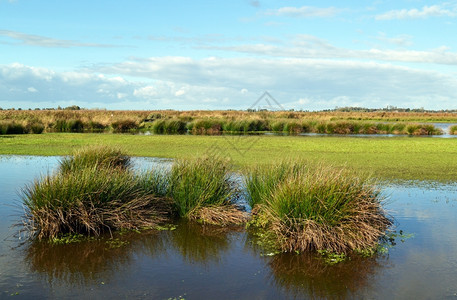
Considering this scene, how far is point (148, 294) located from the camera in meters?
6.39

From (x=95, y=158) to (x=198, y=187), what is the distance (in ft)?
16.4

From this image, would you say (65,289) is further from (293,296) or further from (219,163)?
(219,163)

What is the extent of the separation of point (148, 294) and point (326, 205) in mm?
3999

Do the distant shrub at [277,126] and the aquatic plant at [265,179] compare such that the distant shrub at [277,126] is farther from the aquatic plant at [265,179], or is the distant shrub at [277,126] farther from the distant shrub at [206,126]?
the aquatic plant at [265,179]

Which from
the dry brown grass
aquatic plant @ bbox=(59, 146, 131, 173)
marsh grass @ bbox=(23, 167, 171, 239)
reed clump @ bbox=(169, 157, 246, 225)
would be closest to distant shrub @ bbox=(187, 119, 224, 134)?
aquatic plant @ bbox=(59, 146, 131, 173)

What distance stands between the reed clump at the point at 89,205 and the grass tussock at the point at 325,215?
2.83m

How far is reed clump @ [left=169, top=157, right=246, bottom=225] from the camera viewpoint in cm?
1037

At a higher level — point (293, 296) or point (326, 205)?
point (326, 205)

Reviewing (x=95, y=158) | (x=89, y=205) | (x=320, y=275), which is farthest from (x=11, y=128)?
(x=320, y=275)

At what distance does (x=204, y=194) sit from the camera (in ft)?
34.7

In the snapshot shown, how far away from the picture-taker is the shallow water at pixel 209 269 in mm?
6586

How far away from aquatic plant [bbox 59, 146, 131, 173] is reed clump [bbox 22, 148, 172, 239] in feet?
10.4

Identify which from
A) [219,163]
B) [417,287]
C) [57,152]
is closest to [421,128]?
[57,152]

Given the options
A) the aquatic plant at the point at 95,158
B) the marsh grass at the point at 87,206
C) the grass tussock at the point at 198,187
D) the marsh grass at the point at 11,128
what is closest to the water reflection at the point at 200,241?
the grass tussock at the point at 198,187
